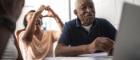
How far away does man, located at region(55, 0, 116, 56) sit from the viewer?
185 centimetres

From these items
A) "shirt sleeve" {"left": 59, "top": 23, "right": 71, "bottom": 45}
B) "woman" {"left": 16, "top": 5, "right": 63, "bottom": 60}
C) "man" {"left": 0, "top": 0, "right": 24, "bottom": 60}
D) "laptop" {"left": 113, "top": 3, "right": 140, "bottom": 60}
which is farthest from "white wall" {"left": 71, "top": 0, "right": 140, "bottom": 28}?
"man" {"left": 0, "top": 0, "right": 24, "bottom": 60}

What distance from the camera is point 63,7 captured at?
8.73ft

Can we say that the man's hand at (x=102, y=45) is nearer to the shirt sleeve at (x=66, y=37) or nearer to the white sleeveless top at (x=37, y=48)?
the shirt sleeve at (x=66, y=37)

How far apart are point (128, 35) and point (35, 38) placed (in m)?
1.72

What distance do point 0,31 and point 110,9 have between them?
252 centimetres

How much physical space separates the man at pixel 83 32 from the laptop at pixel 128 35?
3.49ft

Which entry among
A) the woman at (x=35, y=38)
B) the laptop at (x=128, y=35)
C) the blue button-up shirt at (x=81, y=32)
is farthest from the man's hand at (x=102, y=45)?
the laptop at (x=128, y=35)

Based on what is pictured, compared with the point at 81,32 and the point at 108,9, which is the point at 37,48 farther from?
the point at 108,9

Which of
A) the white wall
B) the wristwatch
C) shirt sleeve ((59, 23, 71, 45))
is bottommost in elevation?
shirt sleeve ((59, 23, 71, 45))

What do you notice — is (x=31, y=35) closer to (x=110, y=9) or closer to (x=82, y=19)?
(x=82, y=19)

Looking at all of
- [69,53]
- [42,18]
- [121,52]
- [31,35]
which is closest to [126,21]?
[121,52]

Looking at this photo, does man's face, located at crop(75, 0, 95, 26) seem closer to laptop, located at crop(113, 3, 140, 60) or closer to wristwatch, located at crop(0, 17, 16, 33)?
laptop, located at crop(113, 3, 140, 60)

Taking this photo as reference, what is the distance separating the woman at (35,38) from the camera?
220 centimetres

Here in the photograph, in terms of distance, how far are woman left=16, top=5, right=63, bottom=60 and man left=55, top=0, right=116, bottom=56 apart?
284 mm
